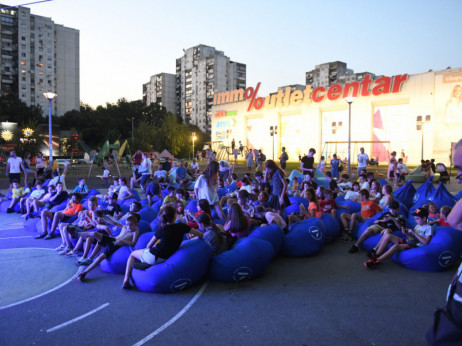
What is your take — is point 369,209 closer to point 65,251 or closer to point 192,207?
point 192,207

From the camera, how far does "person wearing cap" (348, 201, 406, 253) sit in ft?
20.1

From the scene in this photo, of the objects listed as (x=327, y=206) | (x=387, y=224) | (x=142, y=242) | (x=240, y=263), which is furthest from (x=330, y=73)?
(x=240, y=263)

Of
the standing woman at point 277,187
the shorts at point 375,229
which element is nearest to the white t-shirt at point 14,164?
the standing woman at point 277,187

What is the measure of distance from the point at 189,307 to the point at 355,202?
6038mm

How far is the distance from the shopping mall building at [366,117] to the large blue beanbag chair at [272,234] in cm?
2163

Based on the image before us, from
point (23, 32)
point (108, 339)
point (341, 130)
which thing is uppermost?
point (23, 32)

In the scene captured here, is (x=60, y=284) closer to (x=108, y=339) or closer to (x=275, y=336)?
(x=108, y=339)

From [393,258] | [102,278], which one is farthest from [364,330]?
[102,278]

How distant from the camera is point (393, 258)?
229 inches

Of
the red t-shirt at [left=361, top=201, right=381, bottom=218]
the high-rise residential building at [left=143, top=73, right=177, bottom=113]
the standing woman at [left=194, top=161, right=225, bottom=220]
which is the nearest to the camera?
the standing woman at [left=194, top=161, right=225, bottom=220]

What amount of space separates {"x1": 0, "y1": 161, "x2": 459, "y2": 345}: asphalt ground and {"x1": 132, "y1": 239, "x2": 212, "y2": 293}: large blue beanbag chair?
0.40ft

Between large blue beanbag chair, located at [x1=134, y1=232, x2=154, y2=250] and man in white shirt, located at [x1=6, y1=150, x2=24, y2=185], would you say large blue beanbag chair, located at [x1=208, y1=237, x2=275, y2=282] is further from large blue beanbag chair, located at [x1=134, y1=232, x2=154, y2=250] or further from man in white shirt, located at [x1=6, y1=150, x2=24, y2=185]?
man in white shirt, located at [x1=6, y1=150, x2=24, y2=185]

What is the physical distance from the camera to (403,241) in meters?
5.86

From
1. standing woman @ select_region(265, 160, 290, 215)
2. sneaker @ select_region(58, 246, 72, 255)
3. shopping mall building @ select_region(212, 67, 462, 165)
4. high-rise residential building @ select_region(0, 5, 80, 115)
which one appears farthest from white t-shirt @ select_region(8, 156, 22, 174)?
high-rise residential building @ select_region(0, 5, 80, 115)
